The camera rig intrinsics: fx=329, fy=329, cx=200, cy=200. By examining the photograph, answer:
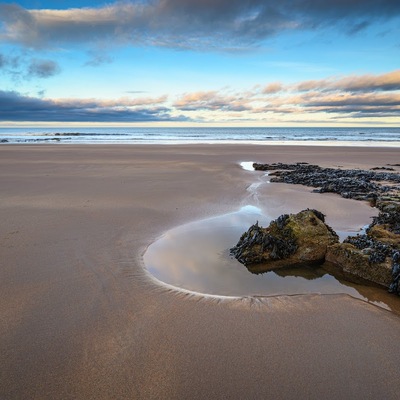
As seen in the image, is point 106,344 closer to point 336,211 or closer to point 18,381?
point 18,381

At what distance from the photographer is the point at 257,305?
345cm

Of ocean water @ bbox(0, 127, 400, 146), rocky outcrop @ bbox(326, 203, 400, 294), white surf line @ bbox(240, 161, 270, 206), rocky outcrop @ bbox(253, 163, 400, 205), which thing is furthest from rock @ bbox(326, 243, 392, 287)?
ocean water @ bbox(0, 127, 400, 146)

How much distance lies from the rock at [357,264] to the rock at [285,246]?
0.61 feet

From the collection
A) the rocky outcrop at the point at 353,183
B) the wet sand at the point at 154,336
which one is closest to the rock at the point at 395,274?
the wet sand at the point at 154,336

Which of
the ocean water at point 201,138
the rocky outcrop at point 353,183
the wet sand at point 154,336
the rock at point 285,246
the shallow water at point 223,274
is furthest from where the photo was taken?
the ocean water at point 201,138

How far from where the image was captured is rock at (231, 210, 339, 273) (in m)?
4.48

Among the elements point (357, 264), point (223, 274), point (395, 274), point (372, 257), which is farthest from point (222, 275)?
point (395, 274)


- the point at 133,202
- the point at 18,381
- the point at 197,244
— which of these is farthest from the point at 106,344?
the point at 133,202

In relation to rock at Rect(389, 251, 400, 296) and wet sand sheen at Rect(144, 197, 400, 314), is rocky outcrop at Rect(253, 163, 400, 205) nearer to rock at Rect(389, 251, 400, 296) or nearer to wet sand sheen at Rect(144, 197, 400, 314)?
rock at Rect(389, 251, 400, 296)

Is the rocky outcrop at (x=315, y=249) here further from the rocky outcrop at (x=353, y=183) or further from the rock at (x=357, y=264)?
the rocky outcrop at (x=353, y=183)

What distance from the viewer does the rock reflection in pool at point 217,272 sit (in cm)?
381

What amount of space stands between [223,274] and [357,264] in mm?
1663

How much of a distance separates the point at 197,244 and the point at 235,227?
110 centimetres

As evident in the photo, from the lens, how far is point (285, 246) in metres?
4.60
